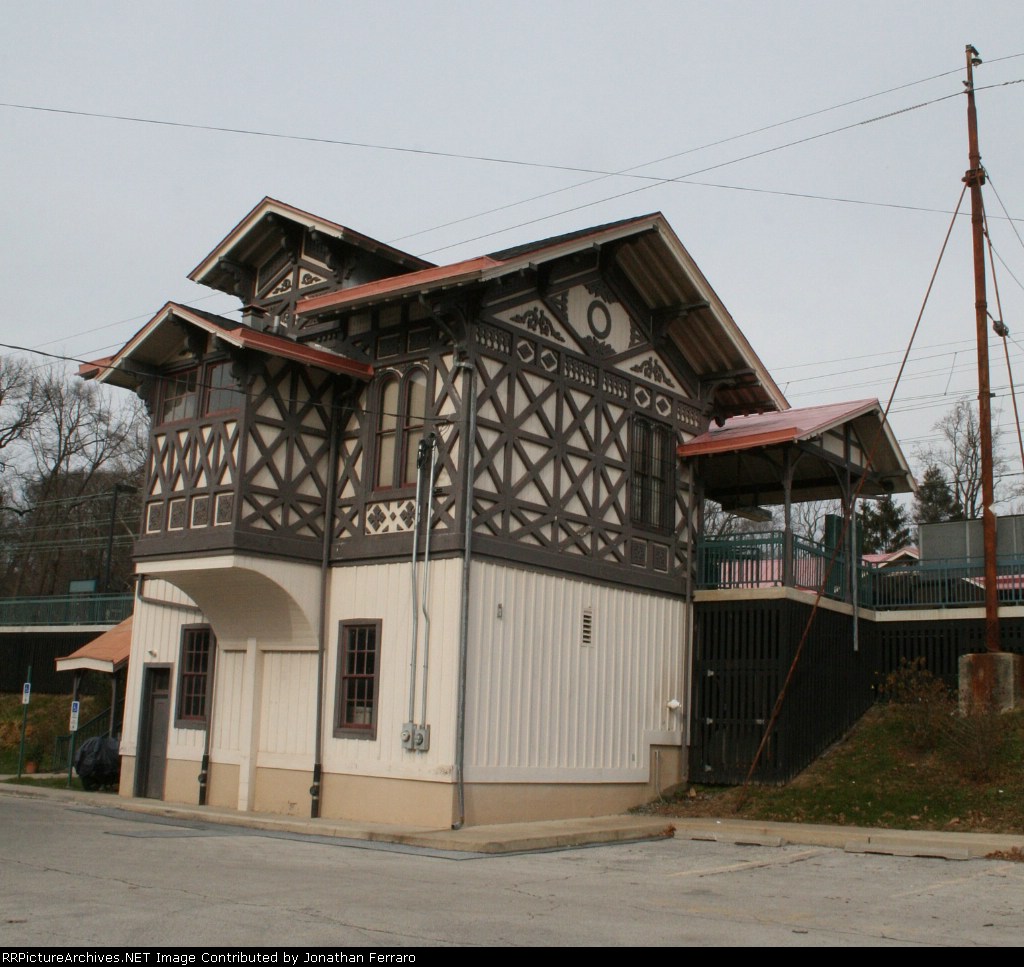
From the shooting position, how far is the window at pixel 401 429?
63.8 ft

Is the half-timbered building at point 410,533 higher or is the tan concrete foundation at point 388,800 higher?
the half-timbered building at point 410,533

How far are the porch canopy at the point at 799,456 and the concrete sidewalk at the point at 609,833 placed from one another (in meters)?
6.53

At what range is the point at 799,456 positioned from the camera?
2277 centimetres

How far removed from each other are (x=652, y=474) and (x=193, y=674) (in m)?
8.98

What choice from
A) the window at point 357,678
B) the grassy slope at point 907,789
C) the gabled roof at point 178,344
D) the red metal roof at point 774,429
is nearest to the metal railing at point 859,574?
the red metal roof at point 774,429

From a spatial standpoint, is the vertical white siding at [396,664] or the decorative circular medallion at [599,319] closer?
the vertical white siding at [396,664]

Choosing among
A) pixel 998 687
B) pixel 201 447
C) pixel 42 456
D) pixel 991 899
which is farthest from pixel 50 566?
pixel 991 899

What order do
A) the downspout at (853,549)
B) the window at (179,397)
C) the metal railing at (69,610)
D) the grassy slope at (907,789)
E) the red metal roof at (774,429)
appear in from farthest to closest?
the metal railing at (69,610) → the downspout at (853,549) → the red metal roof at (774,429) → the window at (179,397) → the grassy slope at (907,789)

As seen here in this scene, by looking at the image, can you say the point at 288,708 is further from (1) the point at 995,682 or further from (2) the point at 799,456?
(1) the point at 995,682

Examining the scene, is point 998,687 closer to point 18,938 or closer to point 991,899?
point 991,899

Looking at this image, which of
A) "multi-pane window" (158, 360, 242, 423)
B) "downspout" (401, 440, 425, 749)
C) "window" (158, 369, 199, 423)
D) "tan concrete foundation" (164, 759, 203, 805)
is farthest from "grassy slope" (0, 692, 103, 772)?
"downspout" (401, 440, 425, 749)

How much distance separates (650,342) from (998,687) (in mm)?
8778

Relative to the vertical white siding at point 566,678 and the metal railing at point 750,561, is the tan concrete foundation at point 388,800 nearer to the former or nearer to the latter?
the vertical white siding at point 566,678

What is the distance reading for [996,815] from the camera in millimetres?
18109
